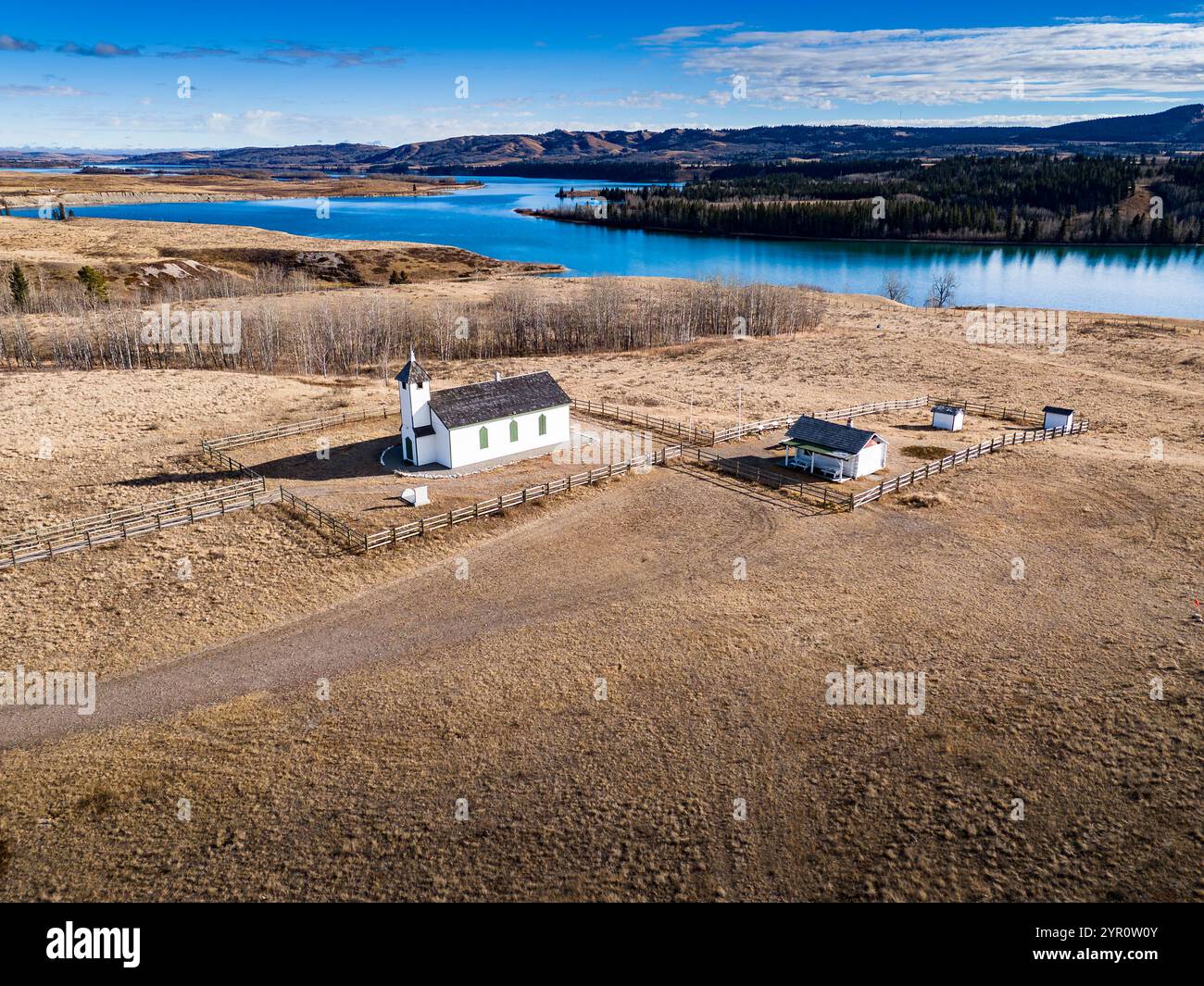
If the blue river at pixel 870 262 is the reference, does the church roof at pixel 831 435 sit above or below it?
below

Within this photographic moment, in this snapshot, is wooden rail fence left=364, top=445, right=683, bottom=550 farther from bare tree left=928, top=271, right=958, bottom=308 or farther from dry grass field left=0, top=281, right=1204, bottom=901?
bare tree left=928, top=271, right=958, bottom=308

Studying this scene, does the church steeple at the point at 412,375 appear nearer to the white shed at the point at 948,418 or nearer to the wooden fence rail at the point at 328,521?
the wooden fence rail at the point at 328,521

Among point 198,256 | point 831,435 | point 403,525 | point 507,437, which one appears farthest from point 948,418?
point 198,256

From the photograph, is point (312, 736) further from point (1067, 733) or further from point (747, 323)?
point (747, 323)

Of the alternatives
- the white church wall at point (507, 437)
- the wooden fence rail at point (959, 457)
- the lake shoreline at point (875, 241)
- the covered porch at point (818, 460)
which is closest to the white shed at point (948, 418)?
the wooden fence rail at point (959, 457)

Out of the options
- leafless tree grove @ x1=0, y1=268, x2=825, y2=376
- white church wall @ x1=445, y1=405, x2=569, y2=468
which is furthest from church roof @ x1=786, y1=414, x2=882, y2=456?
leafless tree grove @ x1=0, y1=268, x2=825, y2=376

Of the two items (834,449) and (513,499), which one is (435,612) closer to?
(513,499)
